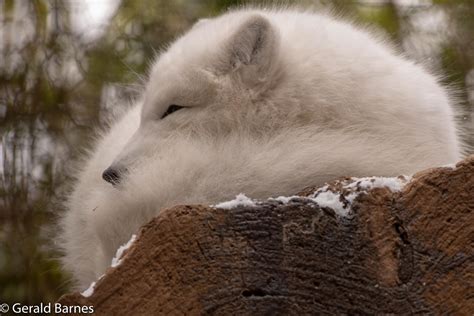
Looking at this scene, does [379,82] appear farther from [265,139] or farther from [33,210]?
[33,210]

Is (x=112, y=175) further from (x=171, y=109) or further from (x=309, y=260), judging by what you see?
(x=309, y=260)

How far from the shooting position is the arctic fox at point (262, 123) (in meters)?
1.97

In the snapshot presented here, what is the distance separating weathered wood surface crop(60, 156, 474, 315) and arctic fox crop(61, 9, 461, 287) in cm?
29

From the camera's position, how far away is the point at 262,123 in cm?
218

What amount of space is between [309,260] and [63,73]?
270cm

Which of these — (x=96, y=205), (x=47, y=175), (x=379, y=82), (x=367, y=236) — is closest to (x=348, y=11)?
(x=47, y=175)

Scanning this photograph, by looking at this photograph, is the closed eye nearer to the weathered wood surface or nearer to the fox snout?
the fox snout

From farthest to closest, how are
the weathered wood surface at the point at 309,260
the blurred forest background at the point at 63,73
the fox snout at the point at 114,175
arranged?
the blurred forest background at the point at 63,73
the fox snout at the point at 114,175
the weathered wood surface at the point at 309,260

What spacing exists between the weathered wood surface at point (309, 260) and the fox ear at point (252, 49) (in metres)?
0.72

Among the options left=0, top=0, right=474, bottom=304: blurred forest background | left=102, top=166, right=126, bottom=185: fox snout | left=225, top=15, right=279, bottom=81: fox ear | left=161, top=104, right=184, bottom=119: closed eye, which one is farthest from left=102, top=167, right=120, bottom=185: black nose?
left=0, top=0, right=474, bottom=304: blurred forest background

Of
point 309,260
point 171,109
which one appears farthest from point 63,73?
point 309,260

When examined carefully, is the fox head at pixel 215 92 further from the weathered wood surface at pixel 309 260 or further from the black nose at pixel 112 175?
the weathered wood surface at pixel 309 260

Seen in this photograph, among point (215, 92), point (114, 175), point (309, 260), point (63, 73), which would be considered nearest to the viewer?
point (309, 260)

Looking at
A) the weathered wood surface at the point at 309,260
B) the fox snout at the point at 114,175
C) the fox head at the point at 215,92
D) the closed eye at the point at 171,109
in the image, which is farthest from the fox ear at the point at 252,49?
the weathered wood surface at the point at 309,260
